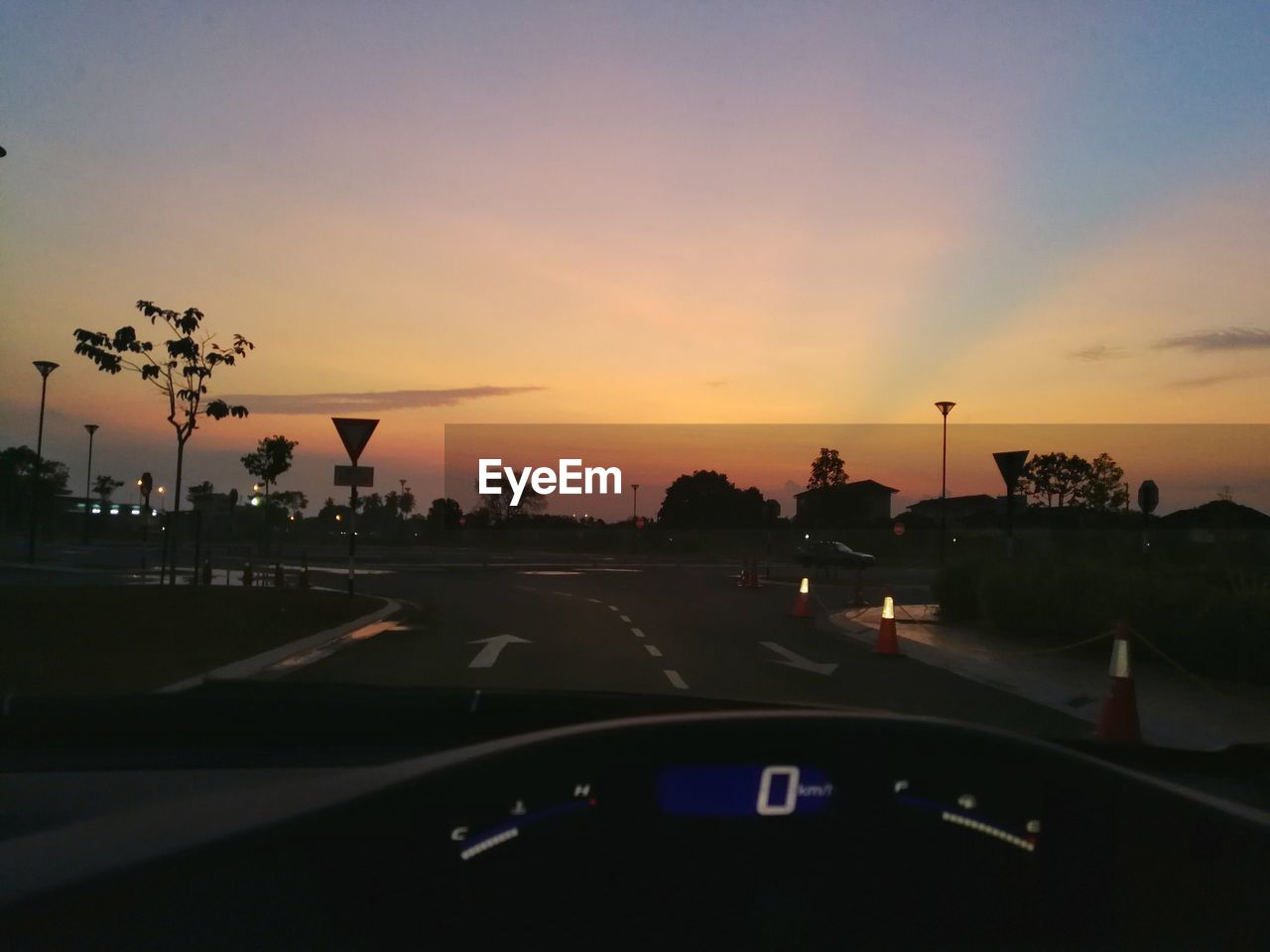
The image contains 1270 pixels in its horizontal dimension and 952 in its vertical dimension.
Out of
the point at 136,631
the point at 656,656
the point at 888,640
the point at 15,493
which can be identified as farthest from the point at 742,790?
the point at 15,493

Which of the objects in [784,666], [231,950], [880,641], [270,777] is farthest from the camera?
[880,641]

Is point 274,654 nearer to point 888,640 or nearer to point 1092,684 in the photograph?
point 888,640

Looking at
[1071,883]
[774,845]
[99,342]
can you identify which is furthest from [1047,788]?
[99,342]

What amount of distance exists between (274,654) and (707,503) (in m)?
106

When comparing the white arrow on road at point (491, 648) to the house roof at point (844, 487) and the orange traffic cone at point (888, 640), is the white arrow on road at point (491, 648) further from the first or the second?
the house roof at point (844, 487)

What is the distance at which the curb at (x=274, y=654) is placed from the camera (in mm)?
11714

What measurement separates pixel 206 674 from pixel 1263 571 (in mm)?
16971

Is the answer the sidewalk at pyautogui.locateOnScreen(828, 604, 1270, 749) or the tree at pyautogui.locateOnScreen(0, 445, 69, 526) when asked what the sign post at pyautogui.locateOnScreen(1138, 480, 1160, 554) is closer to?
the sidewalk at pyautogui.locateOnScreen(828, 604, 1270, 749)

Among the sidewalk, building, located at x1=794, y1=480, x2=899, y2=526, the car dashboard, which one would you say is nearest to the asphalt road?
the sidewalk

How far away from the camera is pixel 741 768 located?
2102 mm

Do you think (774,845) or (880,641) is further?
(880,641)

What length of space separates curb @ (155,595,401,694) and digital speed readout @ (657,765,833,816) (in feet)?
25.6

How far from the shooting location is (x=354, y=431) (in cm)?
2191

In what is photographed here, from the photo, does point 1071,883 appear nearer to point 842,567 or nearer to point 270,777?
point 270,777
